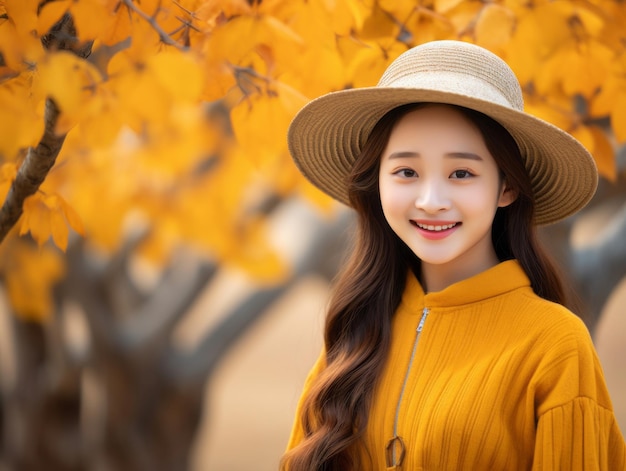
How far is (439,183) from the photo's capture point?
1813 mm

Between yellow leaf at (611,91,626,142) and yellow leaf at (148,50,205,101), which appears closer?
yellow leaf at (148,50,205,101)

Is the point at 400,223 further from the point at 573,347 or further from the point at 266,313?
the point at 266,313

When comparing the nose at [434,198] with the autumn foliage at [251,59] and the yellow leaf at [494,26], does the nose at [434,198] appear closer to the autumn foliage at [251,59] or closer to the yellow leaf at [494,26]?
the autumn foliage at [251,59]

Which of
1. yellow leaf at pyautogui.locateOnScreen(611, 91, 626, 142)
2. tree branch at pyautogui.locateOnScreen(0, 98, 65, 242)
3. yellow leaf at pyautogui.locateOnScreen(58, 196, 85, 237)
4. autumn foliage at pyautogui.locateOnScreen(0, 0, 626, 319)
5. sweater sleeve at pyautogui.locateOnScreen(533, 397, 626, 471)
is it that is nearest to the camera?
sweater sleeve at pyautogui.locateOnScreen(533, 397, 626, 471)


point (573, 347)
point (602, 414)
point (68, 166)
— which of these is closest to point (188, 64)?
point (573, 347)

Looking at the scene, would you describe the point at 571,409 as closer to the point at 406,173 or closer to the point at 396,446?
the point at 396,446

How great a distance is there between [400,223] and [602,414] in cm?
55

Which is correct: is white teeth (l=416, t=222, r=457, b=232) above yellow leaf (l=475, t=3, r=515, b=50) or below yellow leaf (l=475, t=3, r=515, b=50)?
below

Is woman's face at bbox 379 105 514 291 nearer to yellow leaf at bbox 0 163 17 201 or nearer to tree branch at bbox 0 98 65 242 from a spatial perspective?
tree branch at bbox 0 98 65 242

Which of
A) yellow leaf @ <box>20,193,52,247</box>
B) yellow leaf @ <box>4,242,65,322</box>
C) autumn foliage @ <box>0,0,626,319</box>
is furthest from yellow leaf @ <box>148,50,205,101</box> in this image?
yellow leaf @ <box>4,242,65,322</box>

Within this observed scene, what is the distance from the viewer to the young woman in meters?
1.73

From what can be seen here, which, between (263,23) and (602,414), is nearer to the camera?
(602,414)

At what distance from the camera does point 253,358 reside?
13.3 m

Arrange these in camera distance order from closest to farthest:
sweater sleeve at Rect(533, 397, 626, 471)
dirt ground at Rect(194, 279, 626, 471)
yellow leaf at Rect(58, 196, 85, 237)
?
sweater sleeve at Rect(533, 397, 626, 471) → yellow leaf at Rect(58, 196, 85, 237) → dirt ground at Rect(194, 279, 626, 471)
